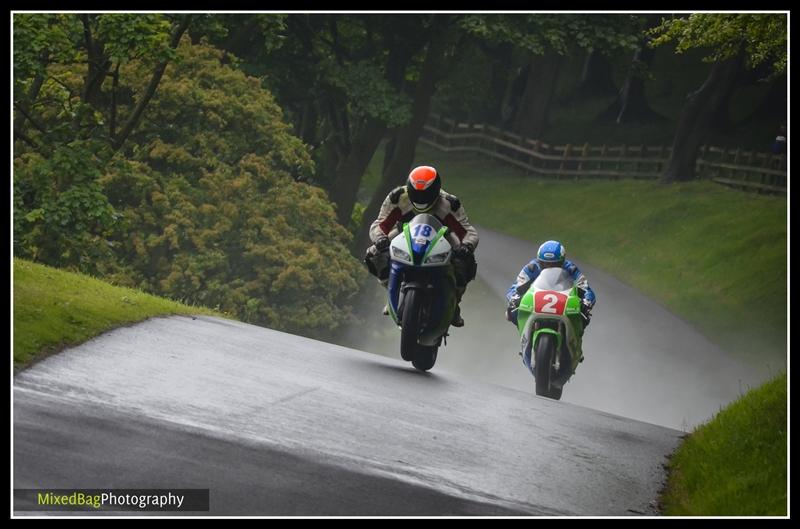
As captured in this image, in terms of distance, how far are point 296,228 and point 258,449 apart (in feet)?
39.9

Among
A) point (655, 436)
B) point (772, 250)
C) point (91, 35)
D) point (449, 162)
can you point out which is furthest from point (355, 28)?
point (655, 436)

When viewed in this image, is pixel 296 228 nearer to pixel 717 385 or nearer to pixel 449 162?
pixel 449 162

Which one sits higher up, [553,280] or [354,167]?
[354,167]

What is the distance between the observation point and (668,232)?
25391 millimetres

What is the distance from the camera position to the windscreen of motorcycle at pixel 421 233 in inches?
567

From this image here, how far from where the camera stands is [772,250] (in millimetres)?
21188

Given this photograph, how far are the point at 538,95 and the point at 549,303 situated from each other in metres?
12.7

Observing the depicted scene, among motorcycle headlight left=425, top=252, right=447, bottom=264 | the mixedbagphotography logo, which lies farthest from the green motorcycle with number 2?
the mixedbagphotography logo

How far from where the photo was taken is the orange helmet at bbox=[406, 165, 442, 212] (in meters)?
14.5

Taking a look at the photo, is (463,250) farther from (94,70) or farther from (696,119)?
(696,119)

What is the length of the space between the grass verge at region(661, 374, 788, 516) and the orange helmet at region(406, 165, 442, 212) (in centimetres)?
342

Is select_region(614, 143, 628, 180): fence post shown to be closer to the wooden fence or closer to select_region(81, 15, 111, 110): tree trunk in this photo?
the wooden fence

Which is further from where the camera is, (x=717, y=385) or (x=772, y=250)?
(x=717, y=385)

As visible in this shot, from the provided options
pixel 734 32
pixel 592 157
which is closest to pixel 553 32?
pixel 592 157
